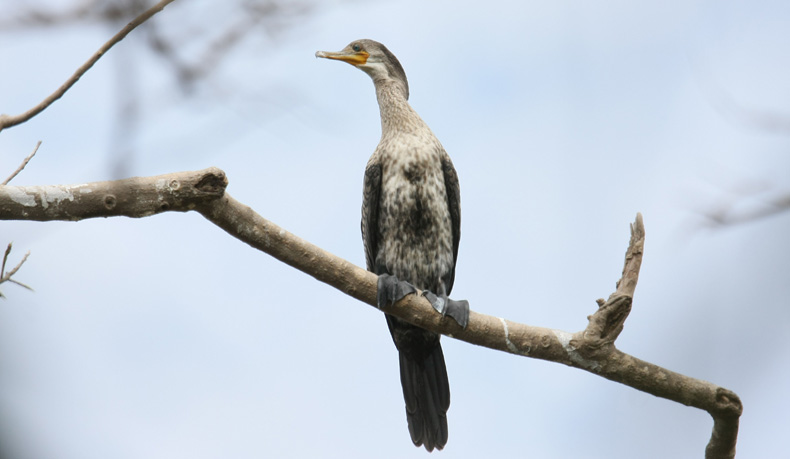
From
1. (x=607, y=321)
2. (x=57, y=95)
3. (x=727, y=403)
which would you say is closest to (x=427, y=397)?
(x=607, y=321)

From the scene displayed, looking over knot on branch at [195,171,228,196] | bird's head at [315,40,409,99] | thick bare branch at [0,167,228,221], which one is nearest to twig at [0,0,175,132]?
thick bare branch at [0,167,228,221]

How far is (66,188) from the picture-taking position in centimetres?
294

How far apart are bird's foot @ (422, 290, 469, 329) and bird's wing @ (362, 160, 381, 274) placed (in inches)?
32.2

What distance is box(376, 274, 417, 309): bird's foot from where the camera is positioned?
3674 millimetres

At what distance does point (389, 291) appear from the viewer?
369cm

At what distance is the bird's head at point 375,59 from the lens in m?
4.98

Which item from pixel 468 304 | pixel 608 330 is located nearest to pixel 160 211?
pixel 468 304

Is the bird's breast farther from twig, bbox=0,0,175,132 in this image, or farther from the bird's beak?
twig, bbox=0,0,175,132

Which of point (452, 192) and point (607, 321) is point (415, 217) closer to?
point (452, 192)

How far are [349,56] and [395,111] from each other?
20.4 inches

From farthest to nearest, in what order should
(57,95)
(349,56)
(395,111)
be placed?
(349,56), (395,111), (57,95)

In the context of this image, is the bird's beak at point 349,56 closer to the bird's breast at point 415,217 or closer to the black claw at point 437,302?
the bird's breast at point 415,217

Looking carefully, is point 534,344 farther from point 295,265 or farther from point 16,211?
point 16,211

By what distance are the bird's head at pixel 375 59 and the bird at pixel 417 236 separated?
1.49 ft
